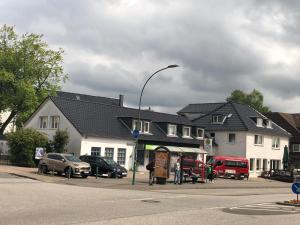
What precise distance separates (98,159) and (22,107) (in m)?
24.4

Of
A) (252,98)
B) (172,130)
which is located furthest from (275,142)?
(252,98)

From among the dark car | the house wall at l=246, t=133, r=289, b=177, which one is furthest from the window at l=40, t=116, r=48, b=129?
the house wall at l=246, t=133, r=289, b=177

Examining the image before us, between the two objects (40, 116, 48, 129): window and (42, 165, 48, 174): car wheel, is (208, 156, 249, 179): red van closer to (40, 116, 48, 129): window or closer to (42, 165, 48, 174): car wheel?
(40, 116, 48, 129): window

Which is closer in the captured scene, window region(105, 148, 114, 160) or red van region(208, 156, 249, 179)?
window region(105, 148, 114, 160)

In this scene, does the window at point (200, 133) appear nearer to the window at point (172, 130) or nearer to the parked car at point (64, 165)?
the window at point (172, 130)

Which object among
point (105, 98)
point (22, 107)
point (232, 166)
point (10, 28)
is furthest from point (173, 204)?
point (105, 98)

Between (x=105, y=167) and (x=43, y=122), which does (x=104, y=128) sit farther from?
(x=105, y=167)

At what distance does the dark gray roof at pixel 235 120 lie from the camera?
2499 inches

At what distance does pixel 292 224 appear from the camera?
564 inches

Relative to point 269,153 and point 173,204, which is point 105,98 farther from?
point 173,204

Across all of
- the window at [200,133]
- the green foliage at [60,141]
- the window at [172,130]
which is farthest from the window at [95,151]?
the window at [200,133]

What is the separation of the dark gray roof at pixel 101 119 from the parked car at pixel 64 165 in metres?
8.04

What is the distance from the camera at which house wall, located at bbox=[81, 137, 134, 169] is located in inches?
1748

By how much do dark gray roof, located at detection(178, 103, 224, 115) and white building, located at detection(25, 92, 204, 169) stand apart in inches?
596
